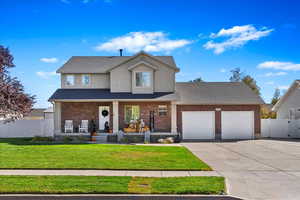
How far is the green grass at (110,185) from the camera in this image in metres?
7.18

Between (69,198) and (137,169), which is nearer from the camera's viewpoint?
(69,198)

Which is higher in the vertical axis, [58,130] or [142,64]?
[142,64]

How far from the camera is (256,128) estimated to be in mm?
23328

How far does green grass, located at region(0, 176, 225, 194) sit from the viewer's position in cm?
718

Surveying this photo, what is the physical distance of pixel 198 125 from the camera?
2303cm

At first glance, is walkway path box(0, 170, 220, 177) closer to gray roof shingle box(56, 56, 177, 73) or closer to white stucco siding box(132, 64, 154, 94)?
white stucco siding box(132, 64, 154, 94)

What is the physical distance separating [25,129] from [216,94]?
54.9 ft

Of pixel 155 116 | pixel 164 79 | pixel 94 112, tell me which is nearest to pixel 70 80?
pixel 94 112

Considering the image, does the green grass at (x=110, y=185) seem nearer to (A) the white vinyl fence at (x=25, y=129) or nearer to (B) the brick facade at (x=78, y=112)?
(B) the brick facade at (x=78, y=112)

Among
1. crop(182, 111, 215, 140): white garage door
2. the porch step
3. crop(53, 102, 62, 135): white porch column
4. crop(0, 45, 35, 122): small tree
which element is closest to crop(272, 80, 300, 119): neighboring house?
crop(182, 111, 215, 140): white garage door

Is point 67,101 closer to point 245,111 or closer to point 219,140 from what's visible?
point 219,140

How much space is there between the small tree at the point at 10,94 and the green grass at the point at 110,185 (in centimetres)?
365

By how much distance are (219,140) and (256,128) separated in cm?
353

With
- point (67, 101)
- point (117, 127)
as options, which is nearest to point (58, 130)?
point (67, 101)
